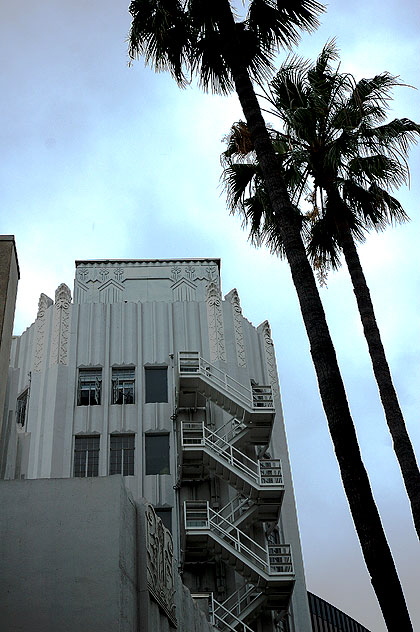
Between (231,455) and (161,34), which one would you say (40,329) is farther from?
(161,34)

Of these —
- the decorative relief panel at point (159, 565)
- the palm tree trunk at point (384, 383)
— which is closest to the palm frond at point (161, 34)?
the palm tree trunk at point (384, 383)

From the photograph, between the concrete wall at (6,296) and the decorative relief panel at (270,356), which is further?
the decorative relief panel at (270,356)

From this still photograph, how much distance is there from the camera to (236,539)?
27.8m

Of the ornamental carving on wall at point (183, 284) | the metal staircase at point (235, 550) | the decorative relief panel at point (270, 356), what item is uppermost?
the ornamental carving on wall at point (183, 284)

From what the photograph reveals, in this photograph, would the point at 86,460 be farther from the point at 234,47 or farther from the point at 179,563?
the point at 234,47

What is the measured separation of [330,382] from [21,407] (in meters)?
24.1

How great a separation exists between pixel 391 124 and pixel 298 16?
3.53 m

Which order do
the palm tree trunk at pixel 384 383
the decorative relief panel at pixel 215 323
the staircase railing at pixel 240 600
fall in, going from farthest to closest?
the decorative relief panel at pixel 215 323 → the staircase railing at pixel 240 600 → the palm tree trunk at pixel 384 383

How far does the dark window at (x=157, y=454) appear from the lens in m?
31.8

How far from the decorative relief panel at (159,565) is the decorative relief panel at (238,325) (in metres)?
19.4

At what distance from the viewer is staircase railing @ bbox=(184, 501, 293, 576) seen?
2756 centimetres

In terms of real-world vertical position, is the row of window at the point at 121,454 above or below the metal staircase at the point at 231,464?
above

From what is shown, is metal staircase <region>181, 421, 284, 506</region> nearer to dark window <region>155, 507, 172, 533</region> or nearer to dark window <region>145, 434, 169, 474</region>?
dark window <region>145, 434, 169, 474</region>

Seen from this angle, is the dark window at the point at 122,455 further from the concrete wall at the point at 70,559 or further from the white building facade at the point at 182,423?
the concrete wall at the point at 70,559
